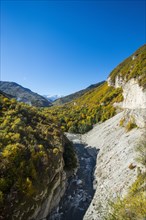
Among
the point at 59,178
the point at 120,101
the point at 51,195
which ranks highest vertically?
the point at 120,101

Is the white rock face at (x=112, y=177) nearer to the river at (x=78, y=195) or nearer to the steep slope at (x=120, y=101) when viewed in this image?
the river at (x=78, y=195)

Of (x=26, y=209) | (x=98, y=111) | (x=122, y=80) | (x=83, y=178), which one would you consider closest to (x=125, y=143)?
(x=83, y=178)

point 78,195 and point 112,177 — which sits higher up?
point 112,177

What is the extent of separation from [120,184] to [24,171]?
49.8 ft

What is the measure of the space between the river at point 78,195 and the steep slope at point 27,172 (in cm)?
134

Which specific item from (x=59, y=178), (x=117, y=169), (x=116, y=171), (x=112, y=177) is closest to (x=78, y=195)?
(x=59, y=178)

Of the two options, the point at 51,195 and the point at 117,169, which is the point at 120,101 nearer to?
the point at 117,169

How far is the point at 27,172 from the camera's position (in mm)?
23312

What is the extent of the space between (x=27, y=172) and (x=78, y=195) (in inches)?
514

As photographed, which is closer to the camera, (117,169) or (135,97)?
(117,169)

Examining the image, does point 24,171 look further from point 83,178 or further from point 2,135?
point 83,178

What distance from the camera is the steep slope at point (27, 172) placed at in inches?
811

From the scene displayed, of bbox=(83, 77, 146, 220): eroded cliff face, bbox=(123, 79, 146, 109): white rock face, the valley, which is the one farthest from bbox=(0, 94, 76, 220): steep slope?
bbox=(123, 79, 146, 109): white rock face

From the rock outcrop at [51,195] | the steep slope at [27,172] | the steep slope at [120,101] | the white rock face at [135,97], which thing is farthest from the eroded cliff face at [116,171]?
the steep slope at [27,172]
